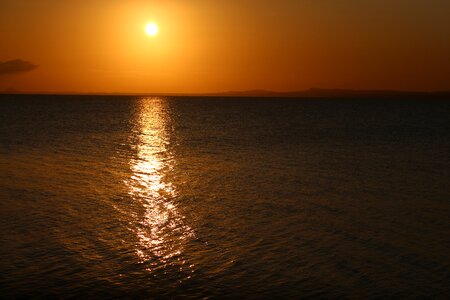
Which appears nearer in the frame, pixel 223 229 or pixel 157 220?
pixel 223 229

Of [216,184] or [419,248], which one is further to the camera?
[216,184]

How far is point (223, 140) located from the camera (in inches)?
2324

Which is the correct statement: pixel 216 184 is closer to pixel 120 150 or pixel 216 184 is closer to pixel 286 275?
pixel 286 275

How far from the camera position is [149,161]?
39.4 meters

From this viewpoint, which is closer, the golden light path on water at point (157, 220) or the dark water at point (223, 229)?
the dark water at point (223, 229)

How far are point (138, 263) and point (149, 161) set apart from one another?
82.0 feet

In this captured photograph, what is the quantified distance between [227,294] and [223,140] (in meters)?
46.7

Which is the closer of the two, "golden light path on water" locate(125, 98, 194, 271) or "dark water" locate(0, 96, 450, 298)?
"dark water" locate(0, 96, 450, 298)

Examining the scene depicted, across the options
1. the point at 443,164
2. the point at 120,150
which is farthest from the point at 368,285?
the point at 120,150

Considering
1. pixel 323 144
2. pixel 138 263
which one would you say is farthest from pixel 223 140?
pixel 138 263

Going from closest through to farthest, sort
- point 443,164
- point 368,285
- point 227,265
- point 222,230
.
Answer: point 368,285, point 227,265, point 222,230, point 443,164

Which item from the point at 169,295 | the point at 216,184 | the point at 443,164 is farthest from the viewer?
the point at 443,164

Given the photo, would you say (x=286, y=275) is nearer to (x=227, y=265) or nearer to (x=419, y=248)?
(x=227, y=265)

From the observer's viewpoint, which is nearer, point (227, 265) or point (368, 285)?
point (368, 285)
